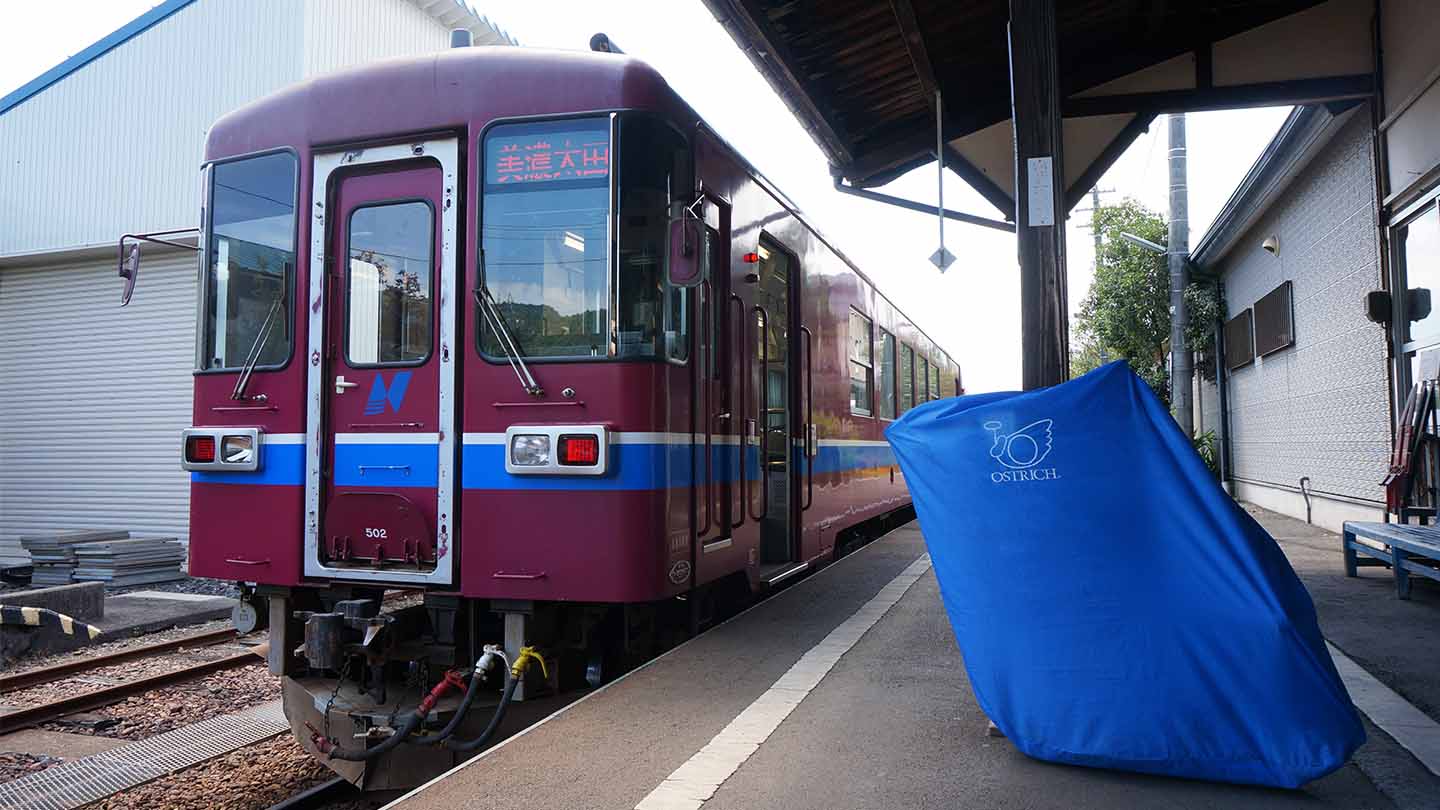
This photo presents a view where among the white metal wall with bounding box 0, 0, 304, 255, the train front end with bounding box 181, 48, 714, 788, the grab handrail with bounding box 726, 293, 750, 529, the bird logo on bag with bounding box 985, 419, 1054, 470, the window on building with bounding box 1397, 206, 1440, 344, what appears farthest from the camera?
the white metal wall with bounding box 0, 0, 304, 255

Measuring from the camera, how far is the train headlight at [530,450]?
448 cm

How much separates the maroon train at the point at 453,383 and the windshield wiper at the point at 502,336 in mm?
14

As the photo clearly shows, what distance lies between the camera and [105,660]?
7.58 m

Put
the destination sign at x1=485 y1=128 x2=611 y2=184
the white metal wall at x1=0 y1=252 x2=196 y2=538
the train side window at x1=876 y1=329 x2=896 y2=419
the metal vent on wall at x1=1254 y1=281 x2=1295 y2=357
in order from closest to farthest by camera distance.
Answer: the destination sign at x1=485 y1=128 x2=611 y2=184
the train side window at x1=876 y1=329 x2=896 y2=419
the metal vent on wall at x1=1254 y1=281 x2=1295 y2=357
the white metal wall at x1=0 y1=252 x2=196 y2=538

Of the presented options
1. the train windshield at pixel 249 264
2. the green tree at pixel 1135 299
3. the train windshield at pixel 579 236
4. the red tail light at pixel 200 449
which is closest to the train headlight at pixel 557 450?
the train windshield at pixel 579 236

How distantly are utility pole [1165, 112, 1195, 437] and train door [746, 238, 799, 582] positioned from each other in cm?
1062

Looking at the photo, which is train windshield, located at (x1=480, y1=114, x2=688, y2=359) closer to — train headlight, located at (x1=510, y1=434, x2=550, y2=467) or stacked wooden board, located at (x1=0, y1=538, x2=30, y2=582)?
train headlight, located at (x1=510, y1=434, x2=550, y2=467)

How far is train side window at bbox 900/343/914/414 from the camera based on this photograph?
41.2 feet

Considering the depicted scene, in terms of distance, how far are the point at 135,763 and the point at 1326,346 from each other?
515 inches

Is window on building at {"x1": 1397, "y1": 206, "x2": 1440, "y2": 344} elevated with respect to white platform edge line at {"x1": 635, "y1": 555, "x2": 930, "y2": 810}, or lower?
elevated

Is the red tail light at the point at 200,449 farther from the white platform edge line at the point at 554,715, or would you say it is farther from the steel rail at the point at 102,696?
the steel rail at the point at 102,696

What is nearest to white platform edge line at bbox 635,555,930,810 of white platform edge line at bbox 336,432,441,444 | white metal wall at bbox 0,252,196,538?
white platform edge line at bbox 336,432,441,444

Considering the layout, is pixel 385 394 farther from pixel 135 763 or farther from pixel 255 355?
pixel 135 763

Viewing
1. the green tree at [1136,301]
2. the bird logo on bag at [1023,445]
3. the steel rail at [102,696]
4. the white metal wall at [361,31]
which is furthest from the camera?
the green tree at [1136,301]
